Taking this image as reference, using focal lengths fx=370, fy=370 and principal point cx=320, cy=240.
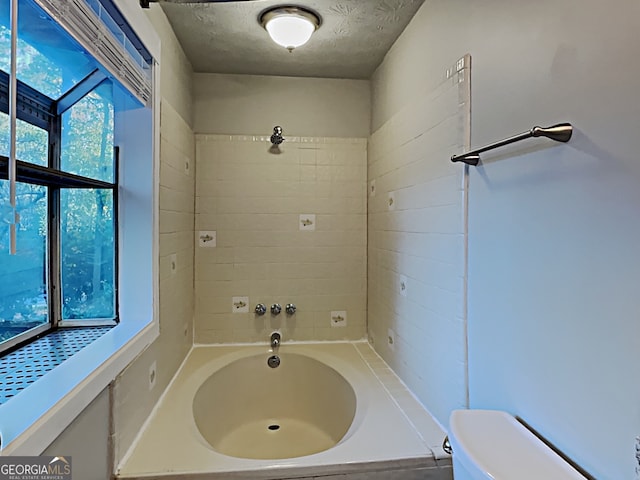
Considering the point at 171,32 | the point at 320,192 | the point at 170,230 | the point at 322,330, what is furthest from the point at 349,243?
the point at 171,32

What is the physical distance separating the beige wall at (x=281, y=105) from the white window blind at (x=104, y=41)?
105 centimetres

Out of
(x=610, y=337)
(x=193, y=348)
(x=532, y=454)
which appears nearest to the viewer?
(x=610, y=337)

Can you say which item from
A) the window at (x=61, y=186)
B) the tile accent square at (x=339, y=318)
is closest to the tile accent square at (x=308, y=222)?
the tile accent square at (x=339, y=318)

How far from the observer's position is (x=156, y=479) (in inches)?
50.2

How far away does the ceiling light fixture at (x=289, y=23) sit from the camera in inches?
72.6

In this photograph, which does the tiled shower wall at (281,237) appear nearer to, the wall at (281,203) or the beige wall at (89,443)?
the wall at (281,203)

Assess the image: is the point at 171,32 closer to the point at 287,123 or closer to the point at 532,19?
the point at 287,123

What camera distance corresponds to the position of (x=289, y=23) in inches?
73.6

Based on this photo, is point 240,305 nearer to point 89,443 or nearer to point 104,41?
point 89,443

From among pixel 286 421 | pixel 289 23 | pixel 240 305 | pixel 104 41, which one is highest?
pixel 289 23

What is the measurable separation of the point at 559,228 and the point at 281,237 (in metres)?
1.99

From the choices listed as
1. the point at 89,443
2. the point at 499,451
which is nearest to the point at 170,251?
the point at 89,443

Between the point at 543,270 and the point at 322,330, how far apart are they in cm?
196

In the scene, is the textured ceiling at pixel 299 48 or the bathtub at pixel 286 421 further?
the textured ceiling at pixel 299 48
